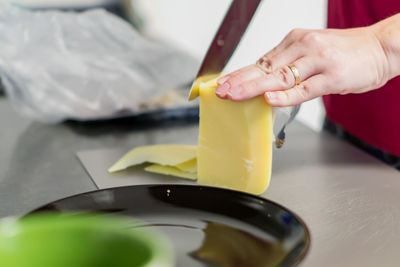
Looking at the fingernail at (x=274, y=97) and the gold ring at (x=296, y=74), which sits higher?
the gold ring at (x=296, y=74)

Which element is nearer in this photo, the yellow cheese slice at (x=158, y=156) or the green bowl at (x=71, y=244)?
the green bowl at (x=71, y=244)

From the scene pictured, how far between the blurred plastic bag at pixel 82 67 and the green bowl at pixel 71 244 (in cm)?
78

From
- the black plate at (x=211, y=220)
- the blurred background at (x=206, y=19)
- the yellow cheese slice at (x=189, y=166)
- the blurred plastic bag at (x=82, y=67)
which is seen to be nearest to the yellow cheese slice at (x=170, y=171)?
the yellow cheese slice at (x=189, y=166)

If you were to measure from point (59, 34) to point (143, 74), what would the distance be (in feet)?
0.71

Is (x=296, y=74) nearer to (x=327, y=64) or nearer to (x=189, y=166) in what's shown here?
(x=327, y=64)

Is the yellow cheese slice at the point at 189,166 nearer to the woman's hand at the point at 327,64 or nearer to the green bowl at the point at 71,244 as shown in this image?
the woman's hand at the point at 327,64

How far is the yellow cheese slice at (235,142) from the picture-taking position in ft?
2.55

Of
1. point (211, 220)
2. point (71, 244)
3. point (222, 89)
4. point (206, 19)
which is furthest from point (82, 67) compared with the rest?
point (206, 19)

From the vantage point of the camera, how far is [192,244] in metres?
0.65

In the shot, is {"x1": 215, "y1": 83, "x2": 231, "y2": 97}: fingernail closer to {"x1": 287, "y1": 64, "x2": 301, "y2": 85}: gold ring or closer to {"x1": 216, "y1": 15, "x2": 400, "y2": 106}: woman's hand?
{"x1": 216, "y1": 15, "x2": 400, "y2": 106}: woman's hand

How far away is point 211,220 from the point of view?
0.70 m

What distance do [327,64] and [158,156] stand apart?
0.31 m

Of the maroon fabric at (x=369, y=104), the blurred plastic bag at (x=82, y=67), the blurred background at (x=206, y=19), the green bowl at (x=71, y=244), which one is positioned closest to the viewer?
the green bowl at (x=71, y=244)

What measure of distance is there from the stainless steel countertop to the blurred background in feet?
3.98
